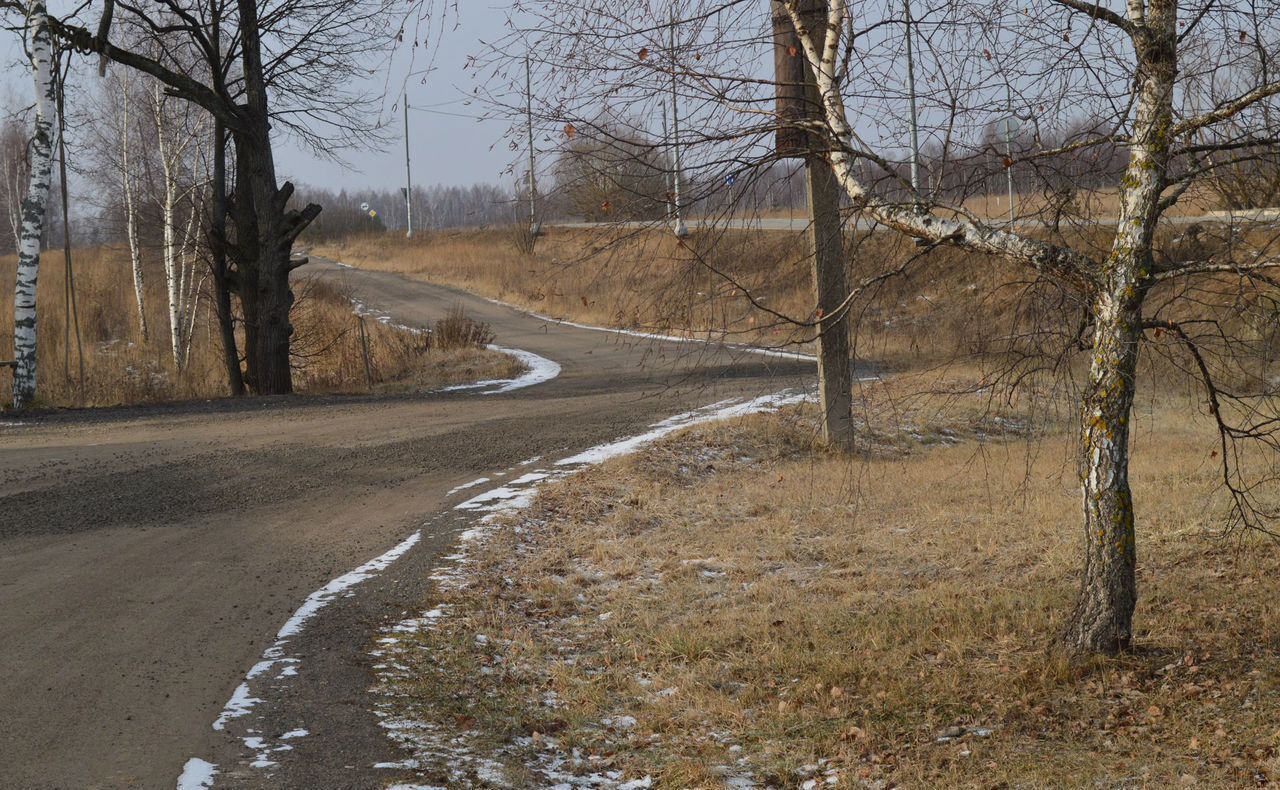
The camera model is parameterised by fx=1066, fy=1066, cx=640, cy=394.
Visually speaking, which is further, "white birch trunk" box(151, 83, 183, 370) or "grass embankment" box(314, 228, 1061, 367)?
"white birch trunk" box(151, 83, 183, 370)

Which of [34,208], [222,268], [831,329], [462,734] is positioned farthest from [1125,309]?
[222,268]

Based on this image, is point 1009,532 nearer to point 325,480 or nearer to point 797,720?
point 797,720

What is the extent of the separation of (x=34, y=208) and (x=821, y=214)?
12148 mm

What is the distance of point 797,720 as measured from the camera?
510 cm

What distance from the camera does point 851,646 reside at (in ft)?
19.7

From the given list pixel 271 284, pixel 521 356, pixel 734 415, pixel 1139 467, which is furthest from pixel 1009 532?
pixel 521 356

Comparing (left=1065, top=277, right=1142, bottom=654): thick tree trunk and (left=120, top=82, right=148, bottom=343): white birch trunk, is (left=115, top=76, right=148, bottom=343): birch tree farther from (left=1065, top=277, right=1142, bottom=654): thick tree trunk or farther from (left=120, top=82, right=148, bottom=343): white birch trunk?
(left=1065, top=277, right=1142, bottom=654): thick tree trunk

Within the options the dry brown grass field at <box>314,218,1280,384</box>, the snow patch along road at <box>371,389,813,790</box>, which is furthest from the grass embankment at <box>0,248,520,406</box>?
the snow patch along road at <box>371,389,813,790</box>

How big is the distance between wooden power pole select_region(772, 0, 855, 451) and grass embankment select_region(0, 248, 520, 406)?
31.1 feet

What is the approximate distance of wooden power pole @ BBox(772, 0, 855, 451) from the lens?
5.48 m

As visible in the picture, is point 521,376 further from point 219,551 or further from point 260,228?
point 219,551

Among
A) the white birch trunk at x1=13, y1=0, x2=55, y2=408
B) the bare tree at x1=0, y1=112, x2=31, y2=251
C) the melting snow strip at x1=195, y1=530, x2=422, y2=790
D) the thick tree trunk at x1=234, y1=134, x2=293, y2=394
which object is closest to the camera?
the melting snow strip at x1=195, y1=530, x2=422, y2=790

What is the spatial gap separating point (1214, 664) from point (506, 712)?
342 cm

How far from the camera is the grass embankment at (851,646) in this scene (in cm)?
457
